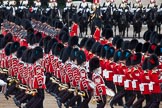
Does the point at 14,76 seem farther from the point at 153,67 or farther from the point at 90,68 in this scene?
the point at 153,67

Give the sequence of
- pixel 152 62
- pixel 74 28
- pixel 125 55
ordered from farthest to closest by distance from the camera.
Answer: pixel 74 28
pixel 125 55
pixel 152 62

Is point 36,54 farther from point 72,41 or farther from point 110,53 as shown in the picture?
point 72,41

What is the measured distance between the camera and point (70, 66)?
14.5 m

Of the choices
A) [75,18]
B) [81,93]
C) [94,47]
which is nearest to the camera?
[81,93]

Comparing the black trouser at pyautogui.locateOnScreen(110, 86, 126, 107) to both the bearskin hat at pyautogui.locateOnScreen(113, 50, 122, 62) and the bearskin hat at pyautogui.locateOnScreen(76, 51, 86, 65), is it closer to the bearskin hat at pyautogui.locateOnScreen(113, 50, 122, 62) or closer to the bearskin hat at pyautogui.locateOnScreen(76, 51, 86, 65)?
the bearskin hat at pyautogui.locateOnScreen(113, 50, 122, 62)

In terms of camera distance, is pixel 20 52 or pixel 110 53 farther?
pixel 110 53

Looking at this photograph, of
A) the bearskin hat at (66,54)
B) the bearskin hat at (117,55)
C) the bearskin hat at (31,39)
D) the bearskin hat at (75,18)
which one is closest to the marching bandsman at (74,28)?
the bearskin hat at (75,18)

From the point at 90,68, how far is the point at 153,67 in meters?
1.24

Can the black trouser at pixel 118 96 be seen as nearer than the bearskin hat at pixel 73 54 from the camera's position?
No

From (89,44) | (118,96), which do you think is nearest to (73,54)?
(118,96)

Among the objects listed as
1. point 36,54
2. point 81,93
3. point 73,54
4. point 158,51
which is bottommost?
point 81,93

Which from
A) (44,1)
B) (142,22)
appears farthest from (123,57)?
(44,1)

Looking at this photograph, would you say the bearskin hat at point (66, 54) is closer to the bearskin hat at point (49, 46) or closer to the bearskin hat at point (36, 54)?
the bearskin hat at point (36, 54)

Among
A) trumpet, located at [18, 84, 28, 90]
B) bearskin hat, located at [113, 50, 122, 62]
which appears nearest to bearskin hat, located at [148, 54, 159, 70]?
bearskin hat, located at [113, 50, 122, 62]
